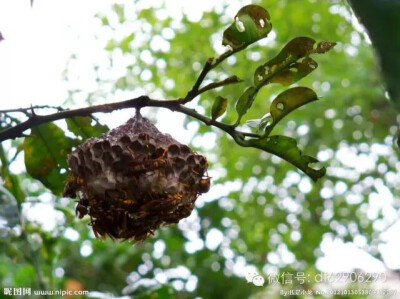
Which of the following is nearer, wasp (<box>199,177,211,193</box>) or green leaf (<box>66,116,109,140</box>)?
wasp (<box>199,177,211,193</box>)

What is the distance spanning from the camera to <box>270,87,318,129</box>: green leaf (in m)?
1.07

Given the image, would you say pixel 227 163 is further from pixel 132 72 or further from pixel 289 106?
pixel 289 106

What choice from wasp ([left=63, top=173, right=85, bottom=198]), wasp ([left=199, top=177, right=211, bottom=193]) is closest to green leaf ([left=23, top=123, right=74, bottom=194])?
wasp ([left=63, top=173, right=85, bottom=198])

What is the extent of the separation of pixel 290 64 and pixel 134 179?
339 millimetres

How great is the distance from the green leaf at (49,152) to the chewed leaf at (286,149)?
54cm

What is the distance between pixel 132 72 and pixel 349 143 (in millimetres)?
1542

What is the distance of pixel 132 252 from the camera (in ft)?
11.2

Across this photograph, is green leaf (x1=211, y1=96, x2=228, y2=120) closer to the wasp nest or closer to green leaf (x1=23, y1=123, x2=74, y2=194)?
the wasp nest

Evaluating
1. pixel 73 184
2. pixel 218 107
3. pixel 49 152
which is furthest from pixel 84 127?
pixel 218 107

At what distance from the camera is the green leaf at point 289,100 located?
42.0 inches

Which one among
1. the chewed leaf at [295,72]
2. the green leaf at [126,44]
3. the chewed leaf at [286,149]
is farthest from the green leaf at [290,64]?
the green leaf at [126,44]

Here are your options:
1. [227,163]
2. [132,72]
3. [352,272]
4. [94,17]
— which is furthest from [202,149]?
[352,272]

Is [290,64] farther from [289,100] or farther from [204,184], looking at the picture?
[204,184]

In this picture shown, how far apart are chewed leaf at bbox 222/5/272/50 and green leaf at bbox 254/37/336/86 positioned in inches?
2.4
